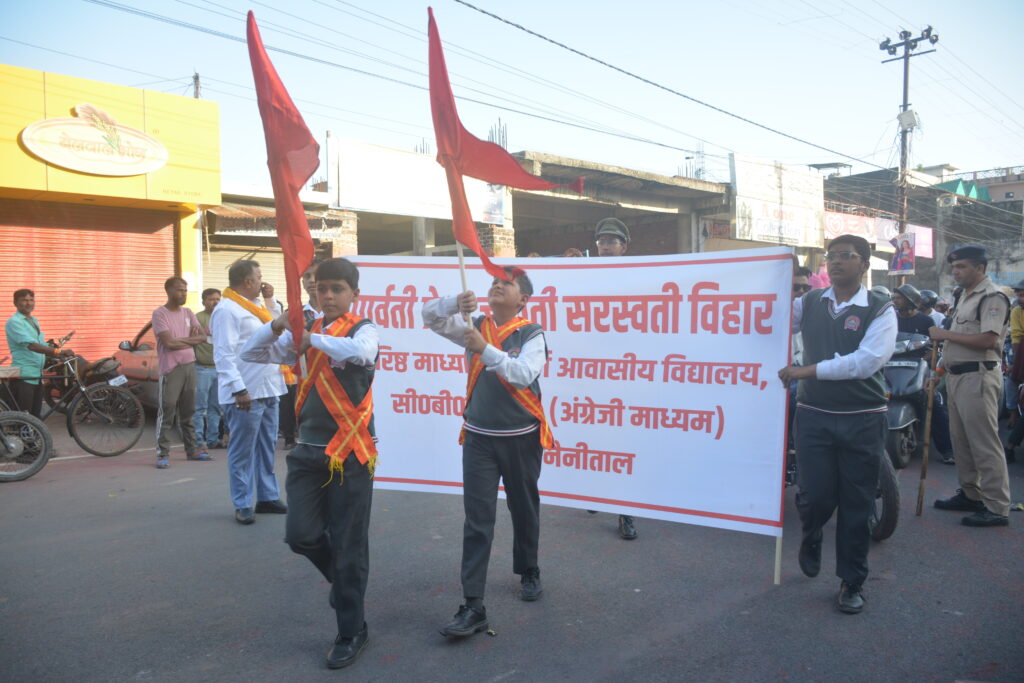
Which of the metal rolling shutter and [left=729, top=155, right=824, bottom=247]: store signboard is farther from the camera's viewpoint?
[left=729, top=155, right=824, bottom=247]: store signboard

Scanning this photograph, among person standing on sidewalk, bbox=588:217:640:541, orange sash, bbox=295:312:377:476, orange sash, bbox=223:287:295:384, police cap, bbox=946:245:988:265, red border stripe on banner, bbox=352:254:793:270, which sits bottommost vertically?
orange sash, bbox=295:312:377:476

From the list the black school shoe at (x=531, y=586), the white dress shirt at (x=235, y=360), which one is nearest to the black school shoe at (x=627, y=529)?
the black school shoe at (x=531, y=586)

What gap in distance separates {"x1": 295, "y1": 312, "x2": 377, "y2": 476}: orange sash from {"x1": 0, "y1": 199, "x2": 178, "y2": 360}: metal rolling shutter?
10.5 meters

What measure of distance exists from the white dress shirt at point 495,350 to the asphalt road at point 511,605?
123 centimetres

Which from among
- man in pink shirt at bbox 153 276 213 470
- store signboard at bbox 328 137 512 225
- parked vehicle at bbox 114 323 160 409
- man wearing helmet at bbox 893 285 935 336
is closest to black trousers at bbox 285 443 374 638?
man in pink shirt at bbox 153 276 213 470

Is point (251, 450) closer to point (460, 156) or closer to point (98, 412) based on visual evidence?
point (460, 156)

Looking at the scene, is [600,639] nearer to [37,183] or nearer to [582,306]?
[582,306]

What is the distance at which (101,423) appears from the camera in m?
7.80

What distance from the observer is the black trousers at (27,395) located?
25.0ft

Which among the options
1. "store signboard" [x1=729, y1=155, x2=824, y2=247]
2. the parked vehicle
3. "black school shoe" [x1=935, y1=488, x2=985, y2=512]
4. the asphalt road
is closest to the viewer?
the asphalt road

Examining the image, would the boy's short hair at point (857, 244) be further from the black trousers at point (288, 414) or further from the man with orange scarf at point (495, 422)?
the black trousers at point (288, 414)

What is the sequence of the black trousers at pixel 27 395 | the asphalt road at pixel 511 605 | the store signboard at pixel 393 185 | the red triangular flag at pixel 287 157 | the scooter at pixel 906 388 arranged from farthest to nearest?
the store signboard at pixel 393 185 → the black trousers at pixel 27 395 → the scooter at pixel 906 388 → the asphalt road at pixel 511 605 → the red triangular flag at pixel 287 157

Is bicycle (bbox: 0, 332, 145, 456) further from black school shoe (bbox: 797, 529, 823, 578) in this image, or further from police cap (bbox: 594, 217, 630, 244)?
black school shoe (bbox: 797, 529, 823, 578)

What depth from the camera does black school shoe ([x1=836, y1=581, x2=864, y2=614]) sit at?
3598 mm
